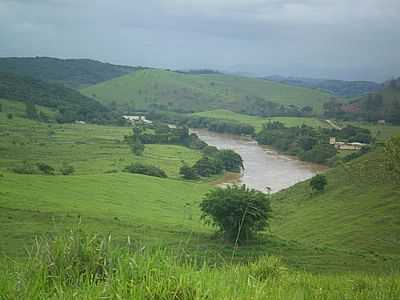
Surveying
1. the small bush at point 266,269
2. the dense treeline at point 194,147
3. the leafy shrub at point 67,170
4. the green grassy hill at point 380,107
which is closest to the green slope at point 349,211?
the dense treeline at point 194,147

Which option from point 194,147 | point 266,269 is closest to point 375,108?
point 194,147

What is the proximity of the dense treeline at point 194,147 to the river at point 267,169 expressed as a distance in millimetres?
2670

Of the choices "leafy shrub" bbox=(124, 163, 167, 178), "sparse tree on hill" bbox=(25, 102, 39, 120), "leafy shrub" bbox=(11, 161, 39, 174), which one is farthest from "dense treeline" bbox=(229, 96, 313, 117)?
"leafy shrub" bbox=(11, 161, 39, 174)

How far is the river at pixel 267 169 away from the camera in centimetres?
7000

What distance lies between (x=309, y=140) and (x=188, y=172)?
116 feet

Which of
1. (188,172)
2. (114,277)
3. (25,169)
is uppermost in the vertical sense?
(114,277)

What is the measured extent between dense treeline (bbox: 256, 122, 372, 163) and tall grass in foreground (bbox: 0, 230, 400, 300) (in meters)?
84.6

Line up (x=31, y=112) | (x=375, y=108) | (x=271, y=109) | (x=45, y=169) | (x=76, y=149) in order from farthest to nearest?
1. (x=271, y=109)
2. (x=375, y=108)
3. (x=31, y=112)
4. (x=76, y=149)
5. (x=45, y=169)

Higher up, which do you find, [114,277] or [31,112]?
[114,277]

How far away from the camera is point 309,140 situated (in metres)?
100

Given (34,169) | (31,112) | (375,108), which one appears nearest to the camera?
(34,169)

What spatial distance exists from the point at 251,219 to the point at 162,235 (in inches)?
300

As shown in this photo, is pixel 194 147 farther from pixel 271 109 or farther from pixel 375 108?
pixel 271 109

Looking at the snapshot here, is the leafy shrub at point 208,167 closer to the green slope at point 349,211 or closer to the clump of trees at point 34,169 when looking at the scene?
the green slope at point 349,211
